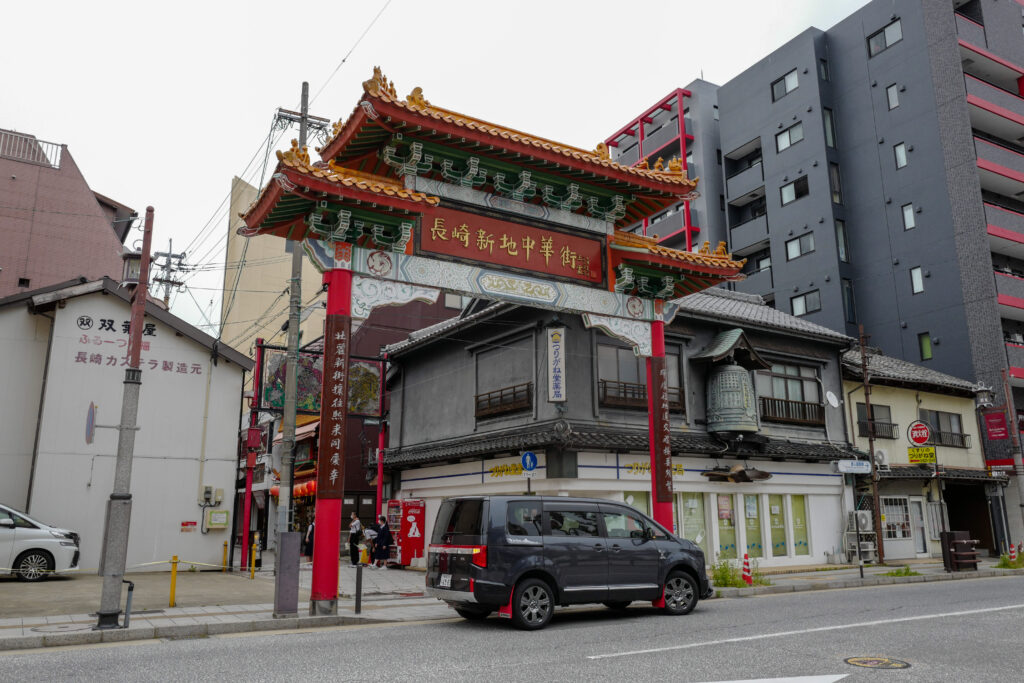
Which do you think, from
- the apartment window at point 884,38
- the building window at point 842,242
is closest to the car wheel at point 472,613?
the building window at point 842,242

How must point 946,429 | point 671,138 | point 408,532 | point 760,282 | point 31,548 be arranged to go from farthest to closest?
point 671,138
point 760,282
point 946,429
point 408,532
point 31,548

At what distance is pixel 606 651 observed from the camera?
871 cm

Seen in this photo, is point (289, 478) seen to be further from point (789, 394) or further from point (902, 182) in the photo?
point (902, 182)

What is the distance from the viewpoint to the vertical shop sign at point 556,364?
2041 centimetres

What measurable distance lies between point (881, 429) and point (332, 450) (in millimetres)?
23003

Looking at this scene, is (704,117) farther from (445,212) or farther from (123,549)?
(123,549)

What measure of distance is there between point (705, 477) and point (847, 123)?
24.8 metres

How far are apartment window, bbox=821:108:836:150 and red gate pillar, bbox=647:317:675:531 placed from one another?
27.4m

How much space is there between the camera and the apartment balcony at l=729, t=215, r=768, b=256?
135 feet

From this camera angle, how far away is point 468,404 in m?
24.7

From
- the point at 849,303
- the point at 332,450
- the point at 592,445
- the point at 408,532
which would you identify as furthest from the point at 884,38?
the point at 332,450

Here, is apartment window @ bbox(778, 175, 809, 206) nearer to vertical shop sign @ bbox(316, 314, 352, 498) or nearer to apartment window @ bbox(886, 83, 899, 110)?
apartment window @ bbox(886, 83, 899, 110)

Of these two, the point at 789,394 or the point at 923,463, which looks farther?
the point at 923,463

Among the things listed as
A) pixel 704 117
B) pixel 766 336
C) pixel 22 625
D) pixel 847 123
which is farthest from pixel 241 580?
pixel 704 117
